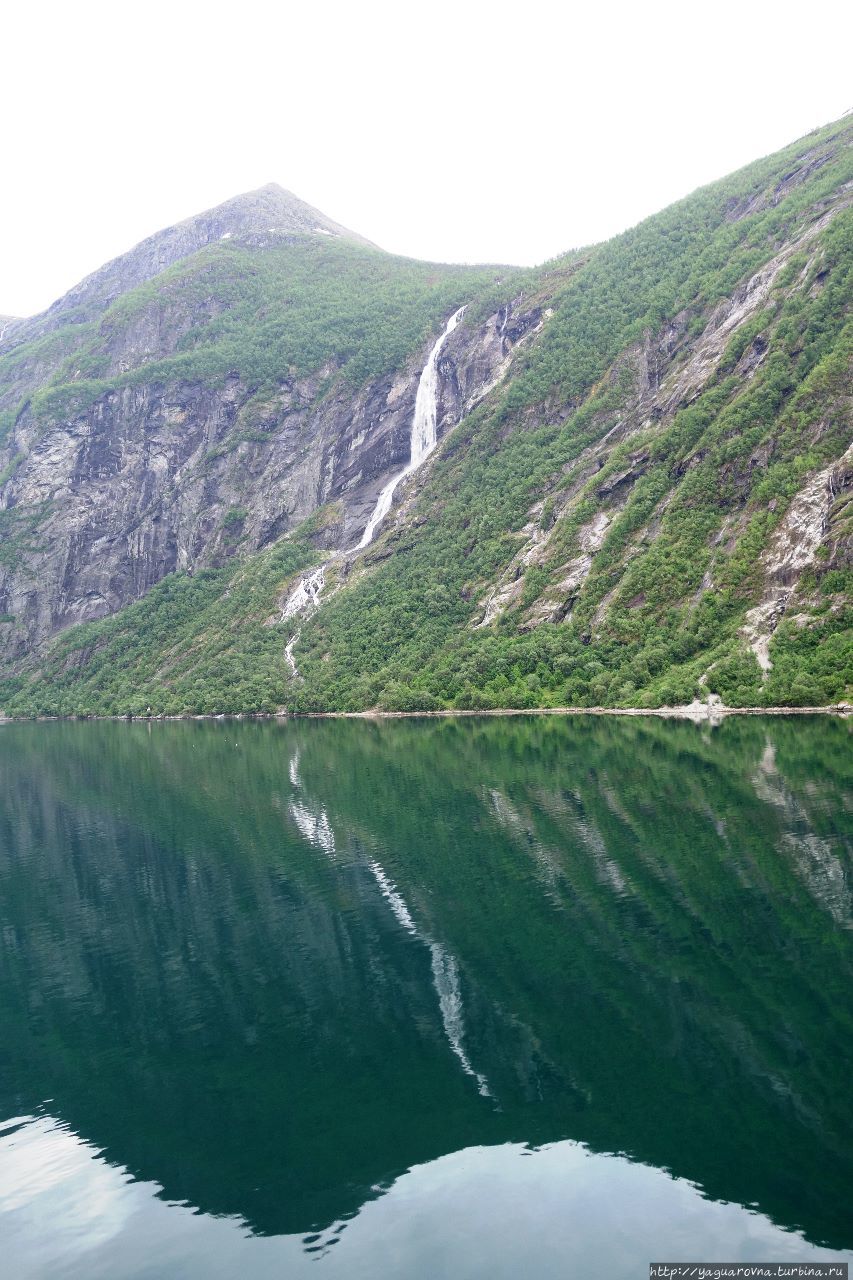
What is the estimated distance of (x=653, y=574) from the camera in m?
109

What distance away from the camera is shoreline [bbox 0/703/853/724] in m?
77.8

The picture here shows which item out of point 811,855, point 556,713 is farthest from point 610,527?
point 811,855

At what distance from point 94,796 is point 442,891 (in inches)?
1643

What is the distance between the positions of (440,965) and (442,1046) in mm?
4877

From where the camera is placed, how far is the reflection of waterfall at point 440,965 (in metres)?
18.0

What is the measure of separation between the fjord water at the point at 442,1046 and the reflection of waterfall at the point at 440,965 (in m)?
0.09

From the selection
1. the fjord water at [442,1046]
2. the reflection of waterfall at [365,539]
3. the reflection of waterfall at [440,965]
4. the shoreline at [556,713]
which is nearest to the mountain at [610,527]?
the reflection of waterfall at [365,539]

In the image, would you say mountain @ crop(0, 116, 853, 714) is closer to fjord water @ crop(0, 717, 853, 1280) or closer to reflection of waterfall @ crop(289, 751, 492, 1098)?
reflection of waterfall @ crop(289, 751, 492, 1098)

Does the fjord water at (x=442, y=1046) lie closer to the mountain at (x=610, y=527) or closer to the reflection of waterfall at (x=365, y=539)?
the mountain at (x=610, y=527)

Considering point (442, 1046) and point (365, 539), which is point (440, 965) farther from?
point (365, 539)

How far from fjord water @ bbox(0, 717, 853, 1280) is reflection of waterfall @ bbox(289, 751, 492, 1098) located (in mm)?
92

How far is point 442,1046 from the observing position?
18391 mm

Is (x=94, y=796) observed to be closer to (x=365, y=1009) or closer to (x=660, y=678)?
(x=365, y=1009)

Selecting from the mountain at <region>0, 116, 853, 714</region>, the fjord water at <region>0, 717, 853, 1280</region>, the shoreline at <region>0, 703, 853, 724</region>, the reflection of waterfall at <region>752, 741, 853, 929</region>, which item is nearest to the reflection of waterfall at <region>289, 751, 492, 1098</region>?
the fjord water at <region>0, 717, 853, 1280</region>
